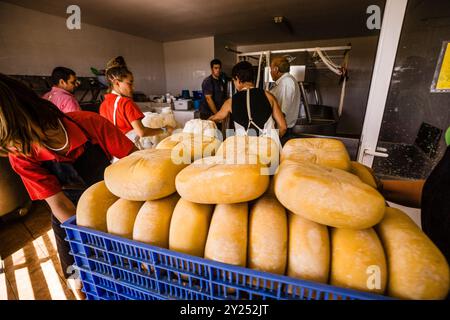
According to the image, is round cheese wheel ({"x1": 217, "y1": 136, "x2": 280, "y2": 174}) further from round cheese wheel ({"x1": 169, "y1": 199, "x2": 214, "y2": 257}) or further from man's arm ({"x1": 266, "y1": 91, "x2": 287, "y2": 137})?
man's arm ({"x1": 266, "y1": 91, "x2": 287, "y2": 137})

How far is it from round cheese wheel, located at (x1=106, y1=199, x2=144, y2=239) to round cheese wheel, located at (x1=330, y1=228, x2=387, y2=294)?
0.61m

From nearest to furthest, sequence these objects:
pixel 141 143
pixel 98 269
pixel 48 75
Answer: pixel 98 269, pixel 141 143, pixel 48 75

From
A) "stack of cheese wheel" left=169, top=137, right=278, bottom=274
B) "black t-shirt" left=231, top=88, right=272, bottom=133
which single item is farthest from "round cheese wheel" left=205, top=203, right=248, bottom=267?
"black t-shirt" left=231, top=88, right=272, bottom=133

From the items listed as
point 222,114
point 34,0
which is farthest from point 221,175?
point 34,0

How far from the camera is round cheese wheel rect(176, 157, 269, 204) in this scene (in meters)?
0.57

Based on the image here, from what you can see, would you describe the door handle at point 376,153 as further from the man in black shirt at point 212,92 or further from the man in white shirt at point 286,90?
the man in black shirt at point 212,92

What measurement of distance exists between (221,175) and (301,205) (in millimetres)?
221

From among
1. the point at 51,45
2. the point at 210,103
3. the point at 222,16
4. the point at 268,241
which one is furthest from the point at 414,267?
the point at 51,45

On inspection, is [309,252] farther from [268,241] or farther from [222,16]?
[222,16]

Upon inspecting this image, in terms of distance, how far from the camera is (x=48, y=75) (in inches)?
158

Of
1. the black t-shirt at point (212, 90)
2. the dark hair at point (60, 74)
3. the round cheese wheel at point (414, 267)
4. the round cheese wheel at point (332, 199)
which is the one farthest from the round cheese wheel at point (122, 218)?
the black t-shirt at point (212, 90)

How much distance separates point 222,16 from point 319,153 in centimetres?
465

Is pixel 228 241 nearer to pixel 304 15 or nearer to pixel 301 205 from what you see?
pixel 301 205

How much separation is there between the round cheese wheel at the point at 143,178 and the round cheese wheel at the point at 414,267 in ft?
2.05
